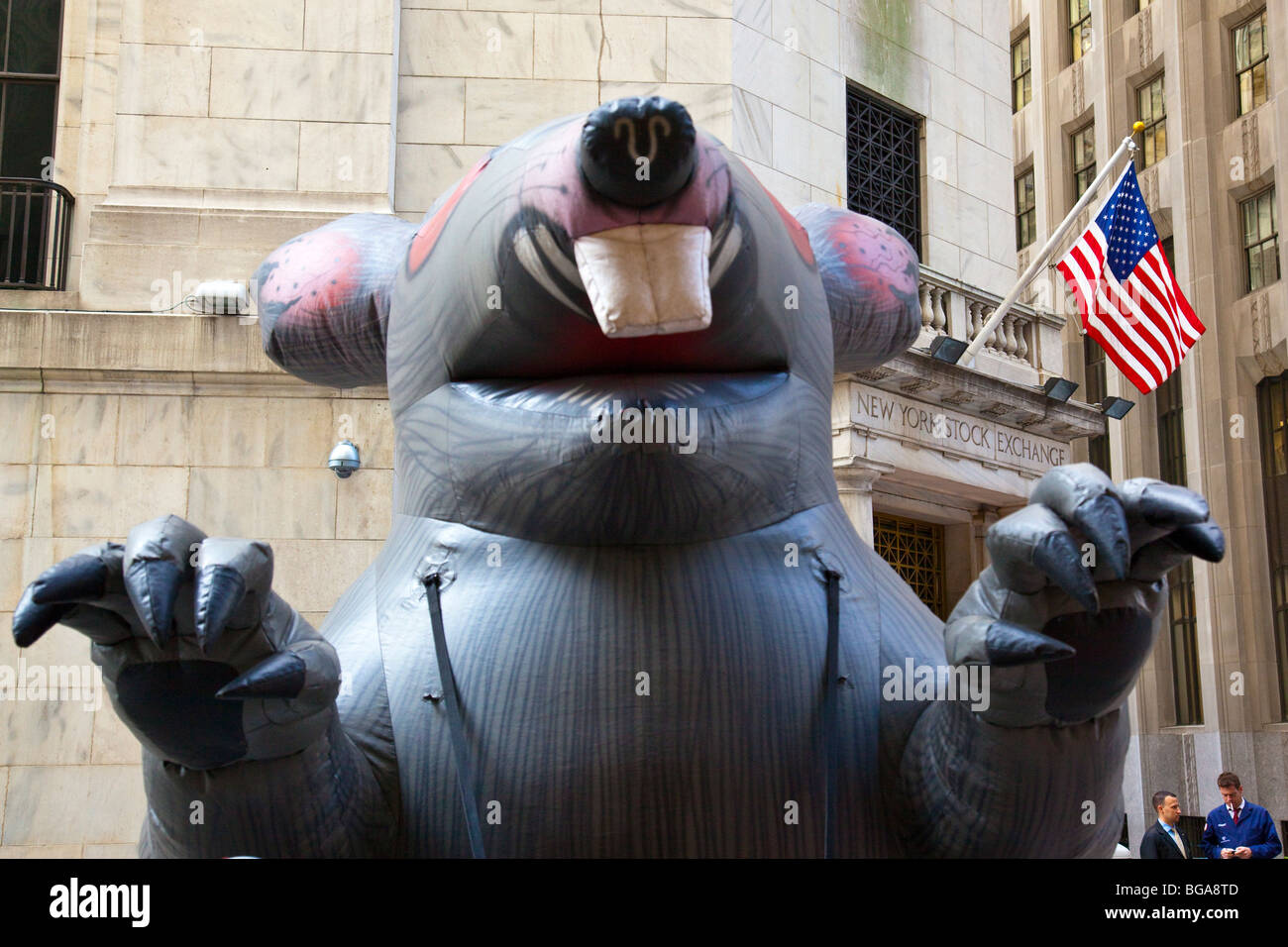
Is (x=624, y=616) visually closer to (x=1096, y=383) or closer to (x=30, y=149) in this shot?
(x=30, y=149)

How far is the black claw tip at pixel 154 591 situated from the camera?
1.58m

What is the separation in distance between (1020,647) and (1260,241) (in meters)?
25.4

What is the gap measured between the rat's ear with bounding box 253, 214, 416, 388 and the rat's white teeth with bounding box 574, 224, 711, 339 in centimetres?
71

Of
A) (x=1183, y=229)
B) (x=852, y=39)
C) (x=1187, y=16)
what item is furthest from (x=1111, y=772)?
(x=1187, y=16)

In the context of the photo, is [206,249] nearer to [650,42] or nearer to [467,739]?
[650,42]

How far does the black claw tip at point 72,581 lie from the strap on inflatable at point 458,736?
1.94 feet

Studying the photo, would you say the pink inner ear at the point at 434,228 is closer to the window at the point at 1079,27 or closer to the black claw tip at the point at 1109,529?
the black claw tip at the point at 1109,529

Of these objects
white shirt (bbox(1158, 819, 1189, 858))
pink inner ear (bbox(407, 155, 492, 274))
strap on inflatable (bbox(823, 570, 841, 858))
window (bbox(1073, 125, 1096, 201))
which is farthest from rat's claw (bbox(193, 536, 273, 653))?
window (bbox(1073, 125, 1096, 201))

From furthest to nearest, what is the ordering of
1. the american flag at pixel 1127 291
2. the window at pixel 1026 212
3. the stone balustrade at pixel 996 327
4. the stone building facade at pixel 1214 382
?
the window at pixel 1026 212 < the stone building facade at pixel 1214 382 < the stone balustrade at pixel 996 327 < the american flag at pixel 1127 291

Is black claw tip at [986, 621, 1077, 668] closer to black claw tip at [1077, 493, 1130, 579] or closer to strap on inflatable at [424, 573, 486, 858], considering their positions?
black claw tip at [1077, 493, 1130, 579]

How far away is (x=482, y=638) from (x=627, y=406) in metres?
0.43

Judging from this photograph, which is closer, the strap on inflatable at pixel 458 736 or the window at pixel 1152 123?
the strap on inflatable at pixel 458 736

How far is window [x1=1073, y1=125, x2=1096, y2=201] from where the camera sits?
28.7 metres

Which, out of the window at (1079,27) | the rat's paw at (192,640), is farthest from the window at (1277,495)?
the rat's paw at (192,640)
